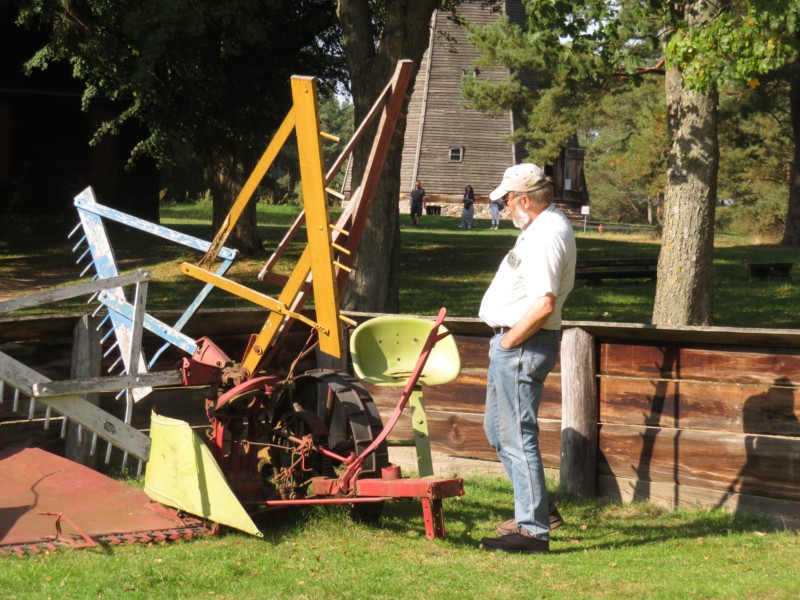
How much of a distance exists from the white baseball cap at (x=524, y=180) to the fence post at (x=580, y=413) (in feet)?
5.45

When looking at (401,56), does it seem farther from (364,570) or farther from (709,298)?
(364,570)

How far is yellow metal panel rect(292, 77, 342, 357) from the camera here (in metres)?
5.72

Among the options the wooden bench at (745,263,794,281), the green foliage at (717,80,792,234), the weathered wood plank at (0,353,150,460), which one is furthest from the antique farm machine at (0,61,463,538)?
the green foliage at (717,80,792,234)

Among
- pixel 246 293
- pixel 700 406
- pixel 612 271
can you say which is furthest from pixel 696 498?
pixel 612 271

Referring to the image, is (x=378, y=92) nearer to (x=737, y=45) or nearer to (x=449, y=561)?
(x=737, y=45)

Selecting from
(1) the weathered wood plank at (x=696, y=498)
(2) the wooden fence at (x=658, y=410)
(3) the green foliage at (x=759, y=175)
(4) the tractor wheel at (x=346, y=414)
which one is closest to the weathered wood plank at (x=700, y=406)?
(2) the wooden fence at (x=658, y=410)

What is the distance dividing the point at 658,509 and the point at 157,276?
1283 centimetres

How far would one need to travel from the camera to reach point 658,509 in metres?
7.15

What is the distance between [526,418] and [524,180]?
1.32 meters

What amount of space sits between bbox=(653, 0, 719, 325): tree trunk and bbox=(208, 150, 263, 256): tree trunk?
476 inches

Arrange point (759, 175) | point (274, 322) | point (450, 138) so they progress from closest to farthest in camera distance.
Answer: point (274, 322) → point (759, 175) → point (450, 138)

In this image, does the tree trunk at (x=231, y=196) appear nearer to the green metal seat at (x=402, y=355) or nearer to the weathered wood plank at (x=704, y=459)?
the weathered wood plank at (x=704, y=459)

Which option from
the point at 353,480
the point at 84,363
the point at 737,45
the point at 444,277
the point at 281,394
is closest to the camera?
the point at 353,480

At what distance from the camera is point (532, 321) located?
5.75 m
